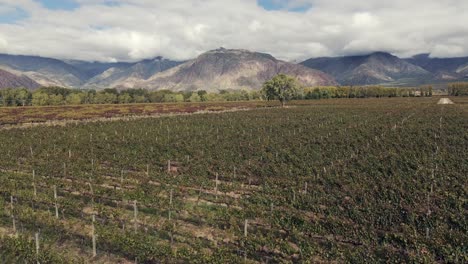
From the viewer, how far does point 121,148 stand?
136 feet

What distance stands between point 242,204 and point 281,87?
360 ft

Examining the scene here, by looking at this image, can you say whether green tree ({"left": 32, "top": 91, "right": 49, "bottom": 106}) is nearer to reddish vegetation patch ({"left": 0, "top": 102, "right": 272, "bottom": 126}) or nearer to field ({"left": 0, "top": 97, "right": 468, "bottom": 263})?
reddish vegetation patch ({"left": 0, "top": 102, "right": 272, "bottom": 126})

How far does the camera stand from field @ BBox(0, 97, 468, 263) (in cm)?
1551

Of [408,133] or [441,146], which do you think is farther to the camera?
[408,133]

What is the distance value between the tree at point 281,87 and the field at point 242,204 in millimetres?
87879

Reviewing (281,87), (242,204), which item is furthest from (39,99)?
(242,204)

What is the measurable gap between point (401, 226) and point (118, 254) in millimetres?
15734

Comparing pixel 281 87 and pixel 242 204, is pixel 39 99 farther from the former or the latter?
pixel 242 204

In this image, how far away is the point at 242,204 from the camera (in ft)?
71.6

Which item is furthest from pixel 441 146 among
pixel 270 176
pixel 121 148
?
pixel 121 148

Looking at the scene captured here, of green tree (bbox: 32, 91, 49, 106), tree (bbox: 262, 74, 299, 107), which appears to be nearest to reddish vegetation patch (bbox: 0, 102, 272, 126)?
tree (bbox: 262, 74, 299, 107)

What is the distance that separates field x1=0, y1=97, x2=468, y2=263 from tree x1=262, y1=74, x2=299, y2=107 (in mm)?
87879

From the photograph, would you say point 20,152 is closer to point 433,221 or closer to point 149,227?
point 149,227

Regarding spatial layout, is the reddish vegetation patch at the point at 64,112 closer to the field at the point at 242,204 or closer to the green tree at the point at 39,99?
the green tree at the point at 39,99
